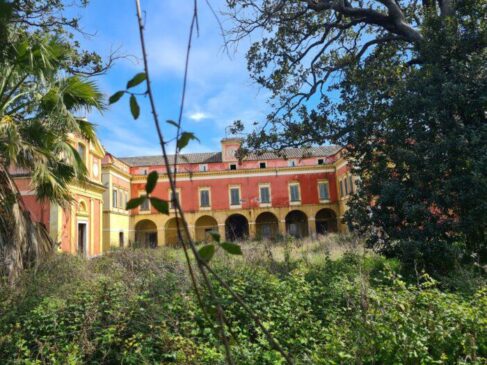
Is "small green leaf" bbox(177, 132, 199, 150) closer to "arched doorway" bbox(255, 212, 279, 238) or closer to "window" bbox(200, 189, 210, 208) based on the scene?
"window" bbox(200, 189, 210, 208)

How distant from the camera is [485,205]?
586 centimetres

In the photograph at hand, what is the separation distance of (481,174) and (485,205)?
48cm

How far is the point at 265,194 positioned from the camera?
103ft

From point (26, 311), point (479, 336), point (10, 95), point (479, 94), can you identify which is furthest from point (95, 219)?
point (479, 336)

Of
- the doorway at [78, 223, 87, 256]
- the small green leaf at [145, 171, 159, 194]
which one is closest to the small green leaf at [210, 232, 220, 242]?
the small green leaf at [145, 171, 159, 194]

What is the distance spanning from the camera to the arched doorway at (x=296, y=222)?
31.9m

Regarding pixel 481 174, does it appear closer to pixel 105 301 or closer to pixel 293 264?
pixel 293 264

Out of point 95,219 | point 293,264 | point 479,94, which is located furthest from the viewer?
point 95,219

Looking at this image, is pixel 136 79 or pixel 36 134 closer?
pixel 136 79

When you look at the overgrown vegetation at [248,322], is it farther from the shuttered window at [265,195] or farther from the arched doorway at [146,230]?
the arched doorway at [146,230]

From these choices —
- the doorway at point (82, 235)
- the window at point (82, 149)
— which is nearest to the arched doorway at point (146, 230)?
the doorway at point (82, 235)

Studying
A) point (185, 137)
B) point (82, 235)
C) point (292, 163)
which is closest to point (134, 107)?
point (185, 137)

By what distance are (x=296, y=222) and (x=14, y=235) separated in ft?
89.7

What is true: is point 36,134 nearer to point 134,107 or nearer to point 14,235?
point 14,235
